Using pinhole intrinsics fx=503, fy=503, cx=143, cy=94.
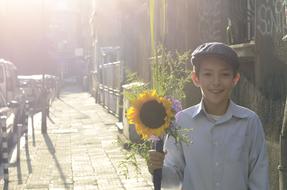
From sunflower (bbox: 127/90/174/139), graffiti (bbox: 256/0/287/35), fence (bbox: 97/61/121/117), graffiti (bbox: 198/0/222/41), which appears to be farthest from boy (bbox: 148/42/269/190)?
fence (bbox: 97/61/121/117)

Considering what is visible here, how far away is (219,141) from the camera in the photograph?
2.61 m

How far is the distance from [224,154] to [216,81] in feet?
1.24

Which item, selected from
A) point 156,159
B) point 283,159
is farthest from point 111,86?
point 156,159

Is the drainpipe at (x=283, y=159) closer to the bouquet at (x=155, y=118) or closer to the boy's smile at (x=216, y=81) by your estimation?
the boy's smile at (x=216, y=81)

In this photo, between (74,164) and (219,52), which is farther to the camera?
(74,164)

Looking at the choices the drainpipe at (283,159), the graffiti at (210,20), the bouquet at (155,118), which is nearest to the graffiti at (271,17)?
the drainpipe at (283,159)

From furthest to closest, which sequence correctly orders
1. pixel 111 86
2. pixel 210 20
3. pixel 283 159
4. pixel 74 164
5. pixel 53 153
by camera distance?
pixel 111 86 < pixel 53 153 < pixel 74 164 < pixel 210 20 < pixel 283 159

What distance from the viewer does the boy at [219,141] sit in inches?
102

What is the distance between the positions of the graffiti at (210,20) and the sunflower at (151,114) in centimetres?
499

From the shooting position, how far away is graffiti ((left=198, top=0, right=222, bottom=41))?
745 centimetres

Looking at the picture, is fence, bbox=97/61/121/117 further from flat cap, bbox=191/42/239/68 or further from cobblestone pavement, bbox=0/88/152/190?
flat cap, bbox=191/42/239/68

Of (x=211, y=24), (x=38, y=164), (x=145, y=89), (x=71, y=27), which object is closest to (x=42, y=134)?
(x=38, y=164)

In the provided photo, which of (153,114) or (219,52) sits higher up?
(219,52)

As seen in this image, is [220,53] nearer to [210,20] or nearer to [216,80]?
[216,80]
